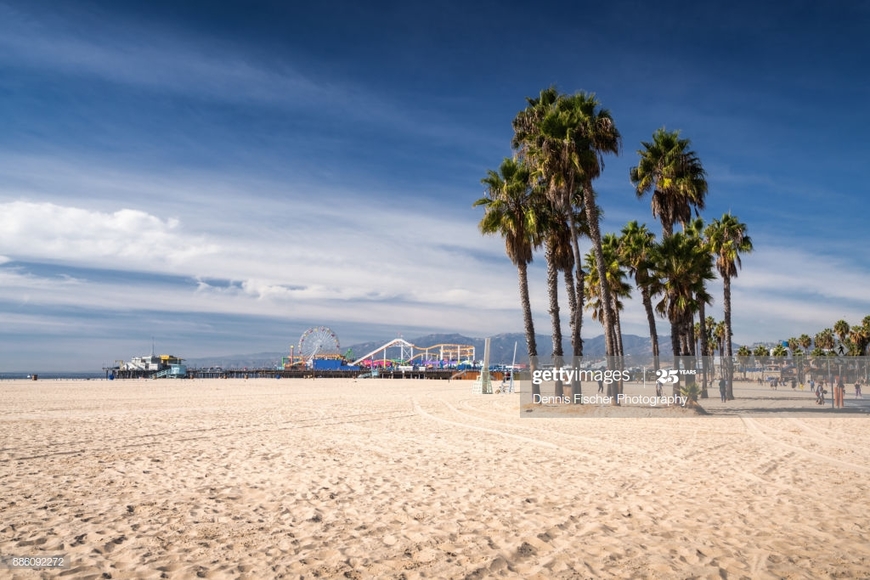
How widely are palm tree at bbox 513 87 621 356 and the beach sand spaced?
12.1m

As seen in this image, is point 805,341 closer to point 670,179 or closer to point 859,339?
point 859,339

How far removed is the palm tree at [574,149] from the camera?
2375 centimetres

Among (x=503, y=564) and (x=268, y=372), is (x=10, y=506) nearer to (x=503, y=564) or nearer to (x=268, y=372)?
(x=503, y=564)

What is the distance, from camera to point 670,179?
26.1 metres

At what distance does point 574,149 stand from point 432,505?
19.0m

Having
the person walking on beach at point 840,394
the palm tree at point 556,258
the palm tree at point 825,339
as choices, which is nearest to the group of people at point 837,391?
the person walking on beach at point 840,394

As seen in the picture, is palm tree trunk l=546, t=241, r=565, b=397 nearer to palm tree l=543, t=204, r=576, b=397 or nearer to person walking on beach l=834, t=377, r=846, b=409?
palm tree l=543, t=204, r=576, b=397

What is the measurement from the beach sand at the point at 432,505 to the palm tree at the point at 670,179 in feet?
46.2

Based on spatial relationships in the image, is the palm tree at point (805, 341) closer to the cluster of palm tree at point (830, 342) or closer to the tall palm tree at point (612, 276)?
the cluster of palm tree at point (830, 342)

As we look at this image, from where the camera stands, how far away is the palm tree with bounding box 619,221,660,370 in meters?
27.7

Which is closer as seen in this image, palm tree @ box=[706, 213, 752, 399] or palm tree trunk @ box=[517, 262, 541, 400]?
palm tree trunk @ box=[517, 262, 541, 400]


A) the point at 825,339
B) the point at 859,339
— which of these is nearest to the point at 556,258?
the point at 859,339

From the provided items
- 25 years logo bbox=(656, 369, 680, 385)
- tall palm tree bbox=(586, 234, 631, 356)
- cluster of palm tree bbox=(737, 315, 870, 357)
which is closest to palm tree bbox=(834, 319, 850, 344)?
cluster of palm tree bbox=(737, 315, 870, 357)
